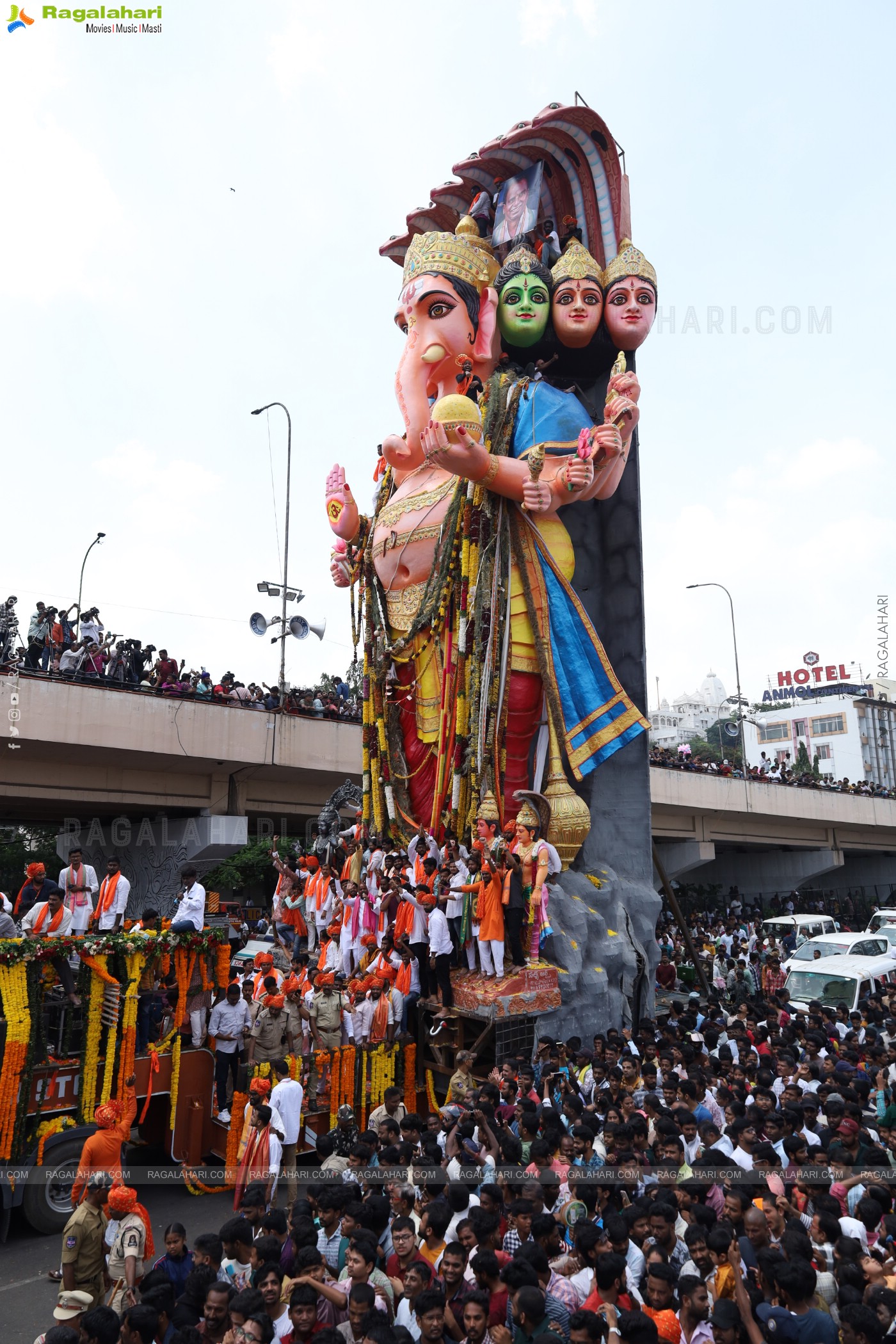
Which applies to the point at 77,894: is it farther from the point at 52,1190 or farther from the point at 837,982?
the point at 837,982

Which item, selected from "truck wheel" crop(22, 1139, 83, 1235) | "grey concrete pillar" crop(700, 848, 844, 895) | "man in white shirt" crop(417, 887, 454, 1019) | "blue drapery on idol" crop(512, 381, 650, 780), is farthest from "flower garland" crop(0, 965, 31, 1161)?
"grey concrete pillar" crop(700, 848, 844, 895)

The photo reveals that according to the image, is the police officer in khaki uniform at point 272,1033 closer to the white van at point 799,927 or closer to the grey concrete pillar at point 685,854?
the white van at point 799,927

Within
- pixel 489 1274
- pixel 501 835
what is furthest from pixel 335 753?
pixel 489 1274

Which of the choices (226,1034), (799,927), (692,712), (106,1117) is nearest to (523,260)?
(226,1034)

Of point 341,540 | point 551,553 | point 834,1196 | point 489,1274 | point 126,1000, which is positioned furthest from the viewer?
point 341,540

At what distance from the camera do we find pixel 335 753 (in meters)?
27.2

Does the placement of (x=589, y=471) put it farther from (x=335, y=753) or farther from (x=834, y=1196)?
(x=335, y=753)

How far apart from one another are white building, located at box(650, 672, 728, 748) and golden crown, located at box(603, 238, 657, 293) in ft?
351

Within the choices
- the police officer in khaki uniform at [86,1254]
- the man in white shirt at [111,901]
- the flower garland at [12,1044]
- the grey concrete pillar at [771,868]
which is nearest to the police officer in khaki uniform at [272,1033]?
the flower garland at [12,1044]

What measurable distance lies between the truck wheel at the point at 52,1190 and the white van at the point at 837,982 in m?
10.4

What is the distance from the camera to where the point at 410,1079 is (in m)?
12.0

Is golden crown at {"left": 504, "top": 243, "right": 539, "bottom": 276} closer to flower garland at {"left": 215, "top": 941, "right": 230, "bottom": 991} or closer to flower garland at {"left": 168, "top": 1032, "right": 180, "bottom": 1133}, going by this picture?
flower garland at {"left": 215, "top": 941, "right": 230, "bottom": 991}

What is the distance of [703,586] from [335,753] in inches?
781

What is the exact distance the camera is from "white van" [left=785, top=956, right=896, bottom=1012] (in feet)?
49.1
